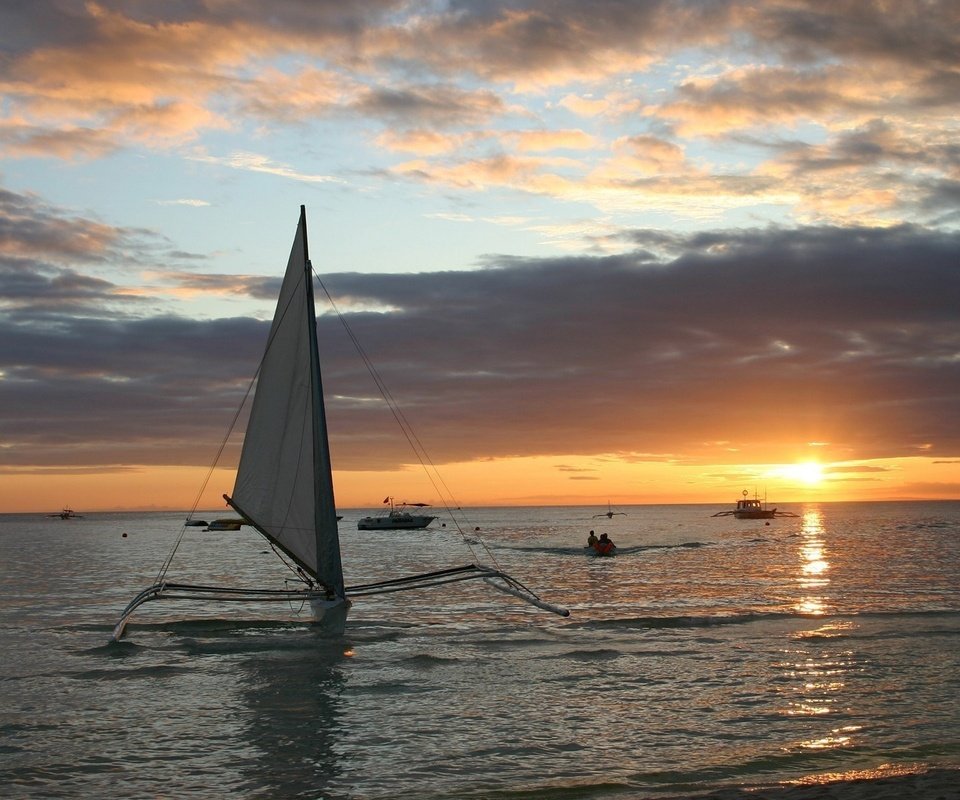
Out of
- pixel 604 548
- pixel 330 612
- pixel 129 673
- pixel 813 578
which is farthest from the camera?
pixel 604 548

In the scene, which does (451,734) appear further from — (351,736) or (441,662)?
(441,662)

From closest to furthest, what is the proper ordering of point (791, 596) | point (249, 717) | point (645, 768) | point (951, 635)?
point (645, 768) < point (249, 717) < point (951, 635) < point (791, 596)

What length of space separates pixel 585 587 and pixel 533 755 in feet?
138

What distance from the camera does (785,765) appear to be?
18062 mm

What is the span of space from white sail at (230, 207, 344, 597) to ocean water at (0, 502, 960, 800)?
14.9 ft

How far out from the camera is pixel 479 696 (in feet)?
83.7

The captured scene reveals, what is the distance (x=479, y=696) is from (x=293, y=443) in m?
10.7

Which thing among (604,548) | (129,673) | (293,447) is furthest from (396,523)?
(293,447)

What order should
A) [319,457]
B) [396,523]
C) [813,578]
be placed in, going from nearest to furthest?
[319,457] < [813,578] < [396,523]

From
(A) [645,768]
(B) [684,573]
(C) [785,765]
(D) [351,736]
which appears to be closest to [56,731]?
(D) [351,736]

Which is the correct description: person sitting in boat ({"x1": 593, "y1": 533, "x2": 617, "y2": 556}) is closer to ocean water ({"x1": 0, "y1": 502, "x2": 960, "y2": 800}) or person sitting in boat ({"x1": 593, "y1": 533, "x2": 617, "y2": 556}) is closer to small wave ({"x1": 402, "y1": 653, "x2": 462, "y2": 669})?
ocean water ({"x1": 0, "y1": 502, "x2": 960, "y2": 800})

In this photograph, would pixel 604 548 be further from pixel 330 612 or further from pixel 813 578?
pixel 330 612

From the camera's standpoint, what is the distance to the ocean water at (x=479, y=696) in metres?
18.0

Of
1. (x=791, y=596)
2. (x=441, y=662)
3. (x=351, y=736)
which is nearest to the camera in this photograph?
(x=351, y=736)
